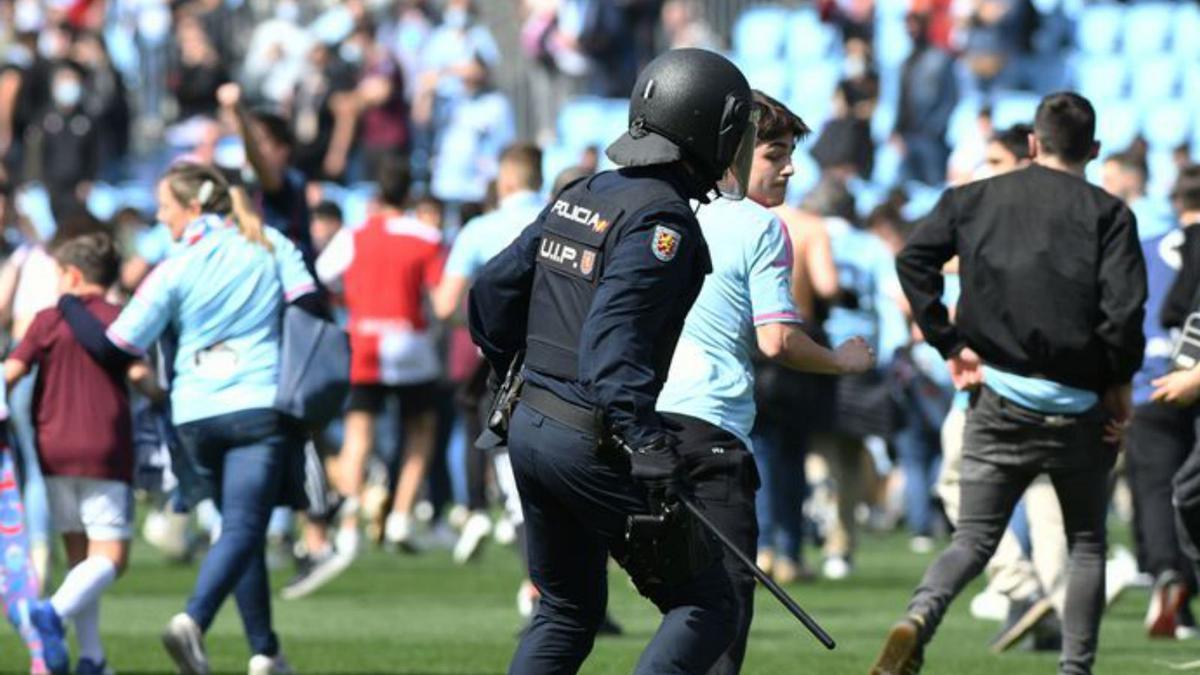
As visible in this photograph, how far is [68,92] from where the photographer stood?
25.2 metres

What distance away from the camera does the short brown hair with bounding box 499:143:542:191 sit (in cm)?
1300

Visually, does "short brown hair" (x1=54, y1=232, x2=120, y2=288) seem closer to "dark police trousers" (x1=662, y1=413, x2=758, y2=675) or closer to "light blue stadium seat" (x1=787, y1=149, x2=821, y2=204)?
"dark police trousers" (x1=662, y1=413, x2=758, y2=675)

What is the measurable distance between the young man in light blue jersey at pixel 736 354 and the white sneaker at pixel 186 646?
7.97 ft

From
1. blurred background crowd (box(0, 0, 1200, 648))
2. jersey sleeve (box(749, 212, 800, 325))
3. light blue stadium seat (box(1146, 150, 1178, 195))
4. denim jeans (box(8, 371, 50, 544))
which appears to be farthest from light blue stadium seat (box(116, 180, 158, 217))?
jersey sleeve (box(749, 212, 800, 325))

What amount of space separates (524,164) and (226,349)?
3.13 meters

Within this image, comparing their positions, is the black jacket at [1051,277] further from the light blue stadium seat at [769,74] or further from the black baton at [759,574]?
the light blue stadium seat at [769,74]

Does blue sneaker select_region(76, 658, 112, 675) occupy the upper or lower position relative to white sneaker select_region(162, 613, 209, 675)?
lower

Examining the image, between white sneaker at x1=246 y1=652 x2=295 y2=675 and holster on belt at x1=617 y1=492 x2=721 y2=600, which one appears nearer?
holster on belt at x1=617 y1=492 x2=721 y2=600

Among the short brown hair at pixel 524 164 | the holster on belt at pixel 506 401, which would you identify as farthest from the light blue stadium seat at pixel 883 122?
the holster on belt at pixel 506 401

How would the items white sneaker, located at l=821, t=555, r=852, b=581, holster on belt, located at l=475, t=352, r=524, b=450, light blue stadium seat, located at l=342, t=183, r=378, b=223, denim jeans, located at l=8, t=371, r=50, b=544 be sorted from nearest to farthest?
holster on belt, located at l=475, t=352, r=524, b=450 < denim jeans, located at l=8, t=371, r=50, b=544 < white sneaker, located at l=821, t=555, r=852, b=581 < light blue stadium seat, located at l=342, t=183, r=378, b=223

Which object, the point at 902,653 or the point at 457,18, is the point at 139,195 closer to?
the point at 457,18

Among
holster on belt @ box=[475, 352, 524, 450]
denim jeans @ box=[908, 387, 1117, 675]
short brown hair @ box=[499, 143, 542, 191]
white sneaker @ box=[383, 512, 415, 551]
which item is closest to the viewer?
holster on belt @ box=[475, 352, 524, 450]

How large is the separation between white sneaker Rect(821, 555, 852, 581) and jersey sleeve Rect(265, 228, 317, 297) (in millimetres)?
5889

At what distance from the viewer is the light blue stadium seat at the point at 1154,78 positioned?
25766mm
